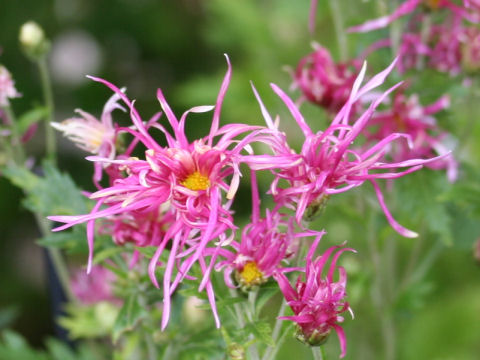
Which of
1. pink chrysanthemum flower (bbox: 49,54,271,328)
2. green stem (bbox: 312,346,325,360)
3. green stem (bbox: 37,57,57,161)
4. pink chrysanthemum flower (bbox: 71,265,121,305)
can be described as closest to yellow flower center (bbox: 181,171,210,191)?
pink chrysanthemum flower (bbox: 49,54,271,328)

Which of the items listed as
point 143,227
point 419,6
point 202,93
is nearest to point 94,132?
point 143,227

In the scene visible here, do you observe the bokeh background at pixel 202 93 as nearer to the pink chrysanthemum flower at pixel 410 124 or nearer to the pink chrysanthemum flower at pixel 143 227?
the pink chrysanthemum flower at pixel 410 124

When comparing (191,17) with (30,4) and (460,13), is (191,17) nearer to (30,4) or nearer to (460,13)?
(30,4)

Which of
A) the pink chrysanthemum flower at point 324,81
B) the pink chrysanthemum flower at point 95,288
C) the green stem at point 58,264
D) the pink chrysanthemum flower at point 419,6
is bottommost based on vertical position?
the pink chrysanthemum flower at point 95,288

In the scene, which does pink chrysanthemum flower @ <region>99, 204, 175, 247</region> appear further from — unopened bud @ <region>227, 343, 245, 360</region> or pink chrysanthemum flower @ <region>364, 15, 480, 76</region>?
pink chrysanthemum flower @ <region>364, 15, 480, 76</region>

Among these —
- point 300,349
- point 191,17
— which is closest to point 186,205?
point 300,349

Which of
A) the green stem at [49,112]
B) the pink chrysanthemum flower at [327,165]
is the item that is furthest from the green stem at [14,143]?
the pink chrysanthemum flower at [327,165]

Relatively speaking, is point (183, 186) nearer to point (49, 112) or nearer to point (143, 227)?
point (143, 227)
